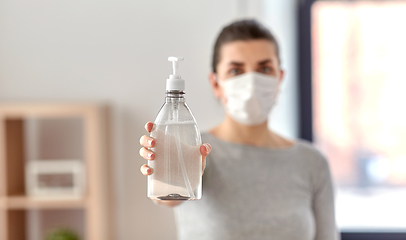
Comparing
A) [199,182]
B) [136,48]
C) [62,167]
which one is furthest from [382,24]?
[199,182]

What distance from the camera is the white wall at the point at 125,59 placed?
6.89 ft

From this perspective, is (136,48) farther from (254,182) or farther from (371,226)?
(371,226)

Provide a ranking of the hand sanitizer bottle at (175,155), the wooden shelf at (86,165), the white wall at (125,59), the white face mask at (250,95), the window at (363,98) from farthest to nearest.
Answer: the window at (363,98) → the white wall at (125,59) → the wooden shelf at (86,165) → the white face mask at (250,95) → the hand sanitizer bottle at (175,155)

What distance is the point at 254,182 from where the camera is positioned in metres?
1.17

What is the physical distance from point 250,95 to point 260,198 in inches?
10.6

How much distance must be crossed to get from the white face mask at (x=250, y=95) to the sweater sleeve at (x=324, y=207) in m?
0.25

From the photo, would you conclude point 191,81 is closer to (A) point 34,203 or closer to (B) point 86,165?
(B) point 86,165

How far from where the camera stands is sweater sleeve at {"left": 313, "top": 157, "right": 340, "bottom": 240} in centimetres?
121

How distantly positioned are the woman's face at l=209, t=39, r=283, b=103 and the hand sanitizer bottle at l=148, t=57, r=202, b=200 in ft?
1.60

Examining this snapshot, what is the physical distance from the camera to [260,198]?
1156mm

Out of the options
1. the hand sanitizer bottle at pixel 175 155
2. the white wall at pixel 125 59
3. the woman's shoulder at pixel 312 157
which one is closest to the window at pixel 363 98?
the white wall at pixel 125 59

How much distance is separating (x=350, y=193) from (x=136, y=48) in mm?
1295

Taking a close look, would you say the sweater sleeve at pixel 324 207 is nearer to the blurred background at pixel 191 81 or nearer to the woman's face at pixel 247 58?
the woman's face at pixel 247 58

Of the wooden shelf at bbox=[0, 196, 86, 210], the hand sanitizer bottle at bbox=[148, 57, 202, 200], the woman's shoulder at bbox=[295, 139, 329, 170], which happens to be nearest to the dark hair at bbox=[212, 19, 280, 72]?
the woman's shoulder at bbox=[295, 139, 329, 170]
